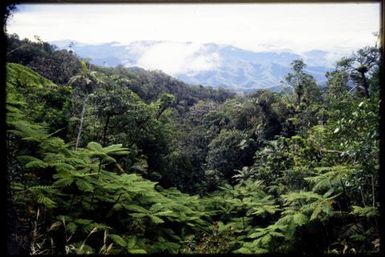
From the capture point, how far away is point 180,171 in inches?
481

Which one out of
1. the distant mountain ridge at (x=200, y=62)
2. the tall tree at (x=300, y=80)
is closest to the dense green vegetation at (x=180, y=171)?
the tall tree at (x=300, y=80)

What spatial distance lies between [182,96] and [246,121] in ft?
43.2

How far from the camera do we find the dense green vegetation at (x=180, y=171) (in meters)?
3.65

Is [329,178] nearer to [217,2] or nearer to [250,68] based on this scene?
[217,2]

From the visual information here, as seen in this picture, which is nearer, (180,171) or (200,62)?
(180,171)

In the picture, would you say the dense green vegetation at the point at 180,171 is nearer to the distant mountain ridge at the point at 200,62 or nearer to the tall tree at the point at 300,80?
the tall tree at the point at 300,80

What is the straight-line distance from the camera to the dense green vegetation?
365cm

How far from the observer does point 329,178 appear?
14.5ft

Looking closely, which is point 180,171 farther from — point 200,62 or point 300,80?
point 200,62

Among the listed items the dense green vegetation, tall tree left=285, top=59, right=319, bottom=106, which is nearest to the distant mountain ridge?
tall tree left=285, top=59, right=319, bottom=106

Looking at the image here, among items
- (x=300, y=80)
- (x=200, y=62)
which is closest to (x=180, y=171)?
(x=300, y=80)

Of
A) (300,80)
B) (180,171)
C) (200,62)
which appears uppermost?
(300,80)

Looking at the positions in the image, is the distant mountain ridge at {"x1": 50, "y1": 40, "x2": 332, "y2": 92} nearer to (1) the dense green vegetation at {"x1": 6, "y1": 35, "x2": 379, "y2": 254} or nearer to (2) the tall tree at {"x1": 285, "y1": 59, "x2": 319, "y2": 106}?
(2) the tall tree at {"x1": 285, "y1": 59, "x2": 319, "y2": 106}

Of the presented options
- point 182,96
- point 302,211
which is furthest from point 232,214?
point 182,96
